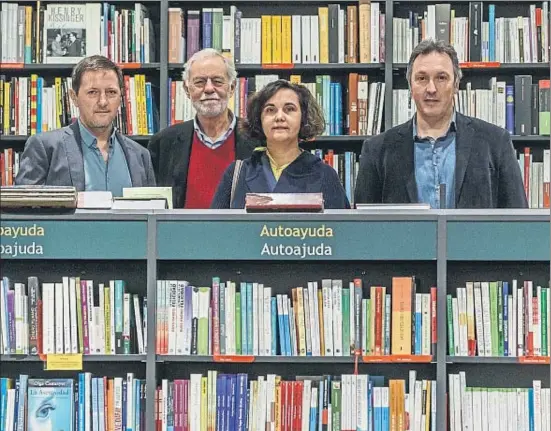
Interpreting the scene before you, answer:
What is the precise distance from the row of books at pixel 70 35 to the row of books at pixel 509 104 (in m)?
1.51

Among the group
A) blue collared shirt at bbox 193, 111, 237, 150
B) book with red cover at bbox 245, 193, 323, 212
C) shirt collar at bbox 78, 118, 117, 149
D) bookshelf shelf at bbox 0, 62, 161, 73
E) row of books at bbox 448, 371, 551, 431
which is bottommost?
row of books at bbox 448, 371, 551, 431

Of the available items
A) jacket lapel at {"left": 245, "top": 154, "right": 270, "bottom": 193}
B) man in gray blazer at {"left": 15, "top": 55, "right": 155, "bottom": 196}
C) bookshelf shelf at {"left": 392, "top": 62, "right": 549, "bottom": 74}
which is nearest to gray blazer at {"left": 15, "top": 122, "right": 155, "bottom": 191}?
man in gray blazer at {"left": 15, "top": 55, "right": 155, "bottom": 196}

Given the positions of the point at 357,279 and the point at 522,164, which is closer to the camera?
the point at 357,279

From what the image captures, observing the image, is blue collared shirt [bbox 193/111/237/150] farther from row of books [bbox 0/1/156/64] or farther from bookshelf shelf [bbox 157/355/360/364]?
row of books [bbox 0/1/156/64]

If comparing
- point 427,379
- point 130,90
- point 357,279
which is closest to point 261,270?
point 357,279

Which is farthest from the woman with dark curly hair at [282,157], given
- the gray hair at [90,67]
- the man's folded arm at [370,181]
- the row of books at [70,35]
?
the row of books at [70,35]

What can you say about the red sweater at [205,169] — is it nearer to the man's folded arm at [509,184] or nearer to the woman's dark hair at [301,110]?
the woman's dark hair at [301,110]

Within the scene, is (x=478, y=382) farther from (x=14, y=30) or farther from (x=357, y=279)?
(x=14, y=30)

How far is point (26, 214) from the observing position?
4105 millimetres

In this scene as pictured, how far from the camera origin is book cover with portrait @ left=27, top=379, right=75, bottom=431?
407cm

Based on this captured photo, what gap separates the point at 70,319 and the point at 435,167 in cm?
155

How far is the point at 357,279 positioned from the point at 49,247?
107cm

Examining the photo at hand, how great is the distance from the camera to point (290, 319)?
4102mm

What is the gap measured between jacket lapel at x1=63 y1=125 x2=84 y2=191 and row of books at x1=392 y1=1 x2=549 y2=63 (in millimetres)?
2583
